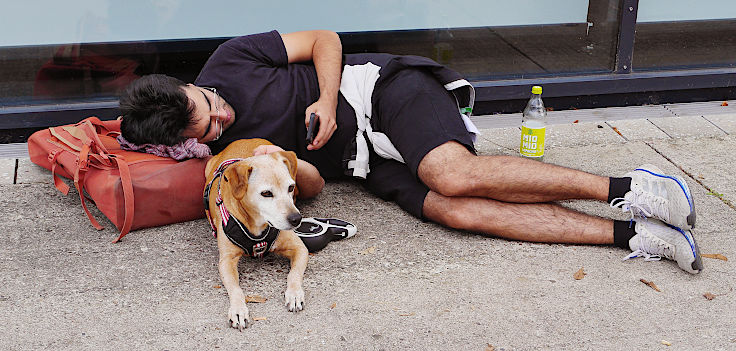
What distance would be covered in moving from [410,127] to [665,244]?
1321mm

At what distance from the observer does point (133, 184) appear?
3562 millimetres

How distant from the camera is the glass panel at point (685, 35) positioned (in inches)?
213

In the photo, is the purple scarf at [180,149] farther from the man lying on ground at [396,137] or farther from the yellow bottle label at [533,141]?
the yellow bottle label at [533,141]

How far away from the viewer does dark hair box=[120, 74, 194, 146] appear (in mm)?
3380

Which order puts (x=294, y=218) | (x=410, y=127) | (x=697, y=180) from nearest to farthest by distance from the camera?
(x=294, y=218), (x=410, y=127), (x=697, y=180)

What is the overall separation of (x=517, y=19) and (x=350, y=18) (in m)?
1.24

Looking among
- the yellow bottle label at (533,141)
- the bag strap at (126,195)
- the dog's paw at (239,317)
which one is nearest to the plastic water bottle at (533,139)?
the yellow bottle label at (533,141)

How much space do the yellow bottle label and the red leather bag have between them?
6.43 ft

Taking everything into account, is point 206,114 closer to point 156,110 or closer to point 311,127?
point 156,110

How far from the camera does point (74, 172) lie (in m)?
3.82

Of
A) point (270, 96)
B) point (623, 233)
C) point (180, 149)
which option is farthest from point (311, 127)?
point (623, 233)

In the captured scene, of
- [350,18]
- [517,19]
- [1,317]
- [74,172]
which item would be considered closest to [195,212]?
[74,172]

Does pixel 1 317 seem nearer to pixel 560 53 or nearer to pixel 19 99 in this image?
pixel 19 99

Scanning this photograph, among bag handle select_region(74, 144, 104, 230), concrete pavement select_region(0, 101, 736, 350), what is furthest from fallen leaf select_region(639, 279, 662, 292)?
bag handle select_region(74, 144, 104, 230)
